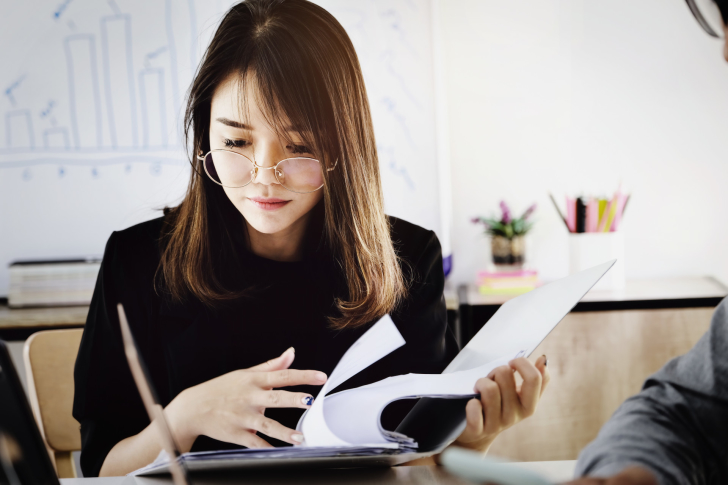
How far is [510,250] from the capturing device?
1.83 metres

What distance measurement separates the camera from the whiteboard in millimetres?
1877

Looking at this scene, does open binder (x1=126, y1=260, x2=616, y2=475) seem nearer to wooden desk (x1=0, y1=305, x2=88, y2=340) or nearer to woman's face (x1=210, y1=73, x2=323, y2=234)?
woman's face (x1=210, y1=73, x2=323, y2=234)

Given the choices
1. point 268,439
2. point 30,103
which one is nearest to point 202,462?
point 268,439

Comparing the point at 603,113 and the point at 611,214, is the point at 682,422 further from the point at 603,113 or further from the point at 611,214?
the point at 603,113

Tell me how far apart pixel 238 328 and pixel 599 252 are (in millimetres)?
1186

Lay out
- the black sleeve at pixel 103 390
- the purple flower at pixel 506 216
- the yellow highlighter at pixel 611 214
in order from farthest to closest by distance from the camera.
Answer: the purple flower at pixel 506 216 → the yellow highlighter at pixel 611 214 → the black sleeve at pixel 103 390

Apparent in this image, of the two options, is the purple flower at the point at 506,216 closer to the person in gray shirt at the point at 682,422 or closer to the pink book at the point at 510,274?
the pink book at the point at 510,274

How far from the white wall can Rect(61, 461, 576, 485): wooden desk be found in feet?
4.83

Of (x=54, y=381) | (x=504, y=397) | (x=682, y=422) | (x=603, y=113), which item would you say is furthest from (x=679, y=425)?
(x=603, y=113)

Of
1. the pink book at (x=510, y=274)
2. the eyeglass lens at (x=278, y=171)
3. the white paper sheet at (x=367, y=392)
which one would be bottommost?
the pink book at (x=510, y=274)

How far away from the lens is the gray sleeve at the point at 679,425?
52 cm

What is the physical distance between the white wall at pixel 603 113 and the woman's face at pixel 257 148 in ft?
3.84

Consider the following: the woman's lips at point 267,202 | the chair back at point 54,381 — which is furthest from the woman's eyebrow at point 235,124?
the chair back at point 54,381

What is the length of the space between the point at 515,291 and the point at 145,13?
1483 mm
